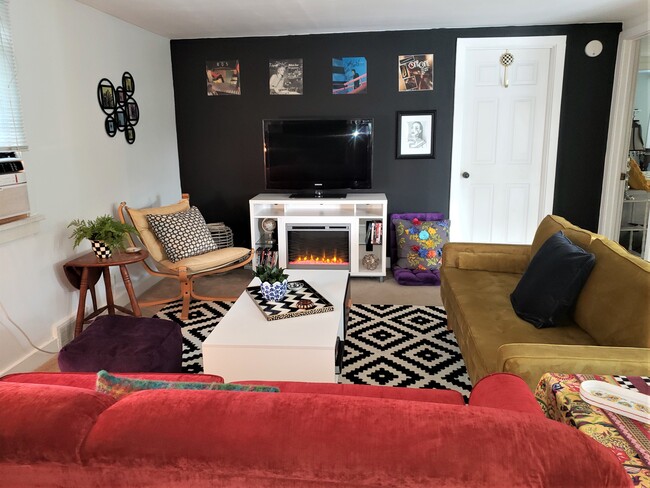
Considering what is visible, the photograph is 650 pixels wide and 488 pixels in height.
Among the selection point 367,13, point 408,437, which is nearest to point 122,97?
point 367,13

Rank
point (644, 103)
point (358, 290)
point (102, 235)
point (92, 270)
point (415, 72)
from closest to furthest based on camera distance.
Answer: point (102, 235) < point (92, 270) < point (358, 290) < point (415, 72) < point (644, 103)

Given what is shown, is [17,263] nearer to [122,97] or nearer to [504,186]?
[122,97]

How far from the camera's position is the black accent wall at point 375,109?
4656 millimetres

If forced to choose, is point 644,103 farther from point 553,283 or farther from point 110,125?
point 110,125

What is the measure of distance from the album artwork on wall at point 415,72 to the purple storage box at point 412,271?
120cm

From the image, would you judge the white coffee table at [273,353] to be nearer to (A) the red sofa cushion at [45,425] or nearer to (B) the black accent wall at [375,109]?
(A) the red sofa cushion at [45,425]

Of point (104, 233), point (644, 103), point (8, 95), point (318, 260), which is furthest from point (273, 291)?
point (644, 103)

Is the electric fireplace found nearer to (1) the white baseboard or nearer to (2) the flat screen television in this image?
(2) the flat screen television

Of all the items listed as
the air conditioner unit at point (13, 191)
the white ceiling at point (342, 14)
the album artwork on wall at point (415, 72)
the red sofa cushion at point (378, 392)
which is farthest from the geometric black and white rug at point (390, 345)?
the white ceiling at point (342, 14)

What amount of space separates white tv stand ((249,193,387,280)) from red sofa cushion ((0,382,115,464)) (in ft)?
12.1

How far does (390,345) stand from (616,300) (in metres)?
1.46

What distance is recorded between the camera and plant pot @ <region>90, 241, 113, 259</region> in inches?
130

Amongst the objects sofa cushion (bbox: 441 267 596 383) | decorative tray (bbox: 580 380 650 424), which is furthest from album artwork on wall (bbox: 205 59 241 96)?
decorative tray (bbox: 580 380 650 424)

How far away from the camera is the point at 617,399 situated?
1374 mm
